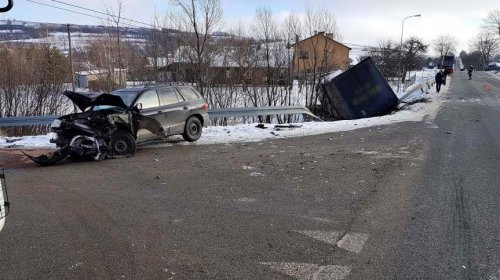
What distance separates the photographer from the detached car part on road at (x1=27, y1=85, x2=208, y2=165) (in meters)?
9.81

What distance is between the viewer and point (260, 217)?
5.67m

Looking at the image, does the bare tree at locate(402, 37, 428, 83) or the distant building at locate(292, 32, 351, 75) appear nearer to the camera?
the distant building at locate(292, 32, 351, 75)

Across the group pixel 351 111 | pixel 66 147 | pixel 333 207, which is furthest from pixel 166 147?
pixel 351 111

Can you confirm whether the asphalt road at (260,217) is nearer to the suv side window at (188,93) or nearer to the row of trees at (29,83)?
the suv side window at (188,93)

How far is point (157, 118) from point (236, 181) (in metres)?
4.70

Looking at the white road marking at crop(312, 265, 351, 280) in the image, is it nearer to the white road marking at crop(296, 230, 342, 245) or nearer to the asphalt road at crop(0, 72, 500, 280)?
the asphalt road at crop(0, 72, 500, 280)

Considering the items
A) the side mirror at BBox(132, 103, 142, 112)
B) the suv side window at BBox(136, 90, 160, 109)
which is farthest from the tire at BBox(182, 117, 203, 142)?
the side mirror at BBox(132, 103, 142, 112)

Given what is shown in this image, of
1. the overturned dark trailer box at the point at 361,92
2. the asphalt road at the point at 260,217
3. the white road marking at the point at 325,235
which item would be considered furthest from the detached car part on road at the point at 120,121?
the overturned dark trailer box at the point at 361,92

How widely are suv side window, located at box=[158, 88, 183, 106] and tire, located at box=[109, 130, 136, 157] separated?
5.79 ft

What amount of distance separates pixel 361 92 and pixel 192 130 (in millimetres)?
11135

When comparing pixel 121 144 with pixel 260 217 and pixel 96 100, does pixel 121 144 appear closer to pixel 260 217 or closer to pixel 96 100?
pixel 96 100

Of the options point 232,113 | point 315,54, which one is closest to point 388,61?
point 315,54

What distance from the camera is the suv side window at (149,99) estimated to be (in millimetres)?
11344

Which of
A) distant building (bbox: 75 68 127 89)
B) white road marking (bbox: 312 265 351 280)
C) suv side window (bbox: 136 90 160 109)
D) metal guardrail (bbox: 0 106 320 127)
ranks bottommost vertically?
white road marking (bbox: 312 265 351 280)
